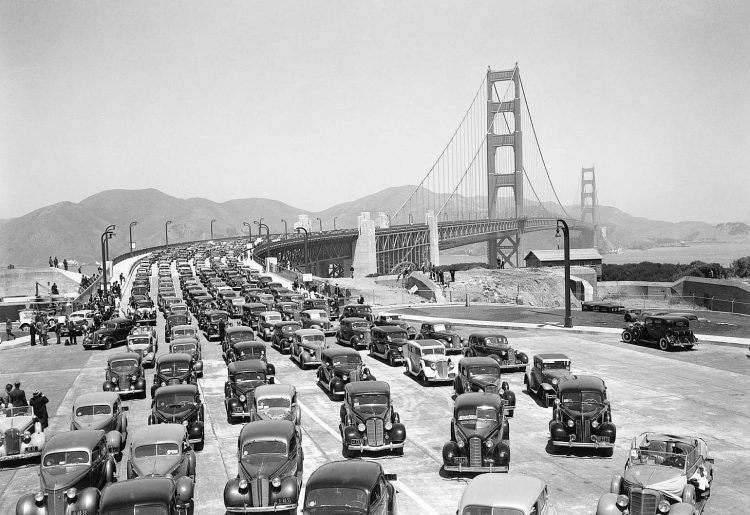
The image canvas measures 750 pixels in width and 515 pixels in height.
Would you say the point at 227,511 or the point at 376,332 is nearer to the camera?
the point at 227,511

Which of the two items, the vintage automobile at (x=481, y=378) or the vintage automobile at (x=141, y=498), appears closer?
the vintage automobile at (x=141, y=498)

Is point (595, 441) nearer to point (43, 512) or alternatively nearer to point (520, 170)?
point (43, 512)

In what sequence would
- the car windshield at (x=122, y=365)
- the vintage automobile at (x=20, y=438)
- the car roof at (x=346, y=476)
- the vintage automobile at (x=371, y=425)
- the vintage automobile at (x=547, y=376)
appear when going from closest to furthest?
the car roof at (x=346, y=476), the vintage automobile at (x=371, y=425), the vintage automobile at (x=20, y=438), the vintage automobile at (x=547, y=376), the car windshield at (x=122, y=365)

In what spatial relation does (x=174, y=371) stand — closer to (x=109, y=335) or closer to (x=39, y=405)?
(x=39, y=405)

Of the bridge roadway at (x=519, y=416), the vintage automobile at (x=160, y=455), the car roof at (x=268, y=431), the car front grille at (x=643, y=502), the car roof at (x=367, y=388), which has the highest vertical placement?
the car roof at (x=367, y=388)

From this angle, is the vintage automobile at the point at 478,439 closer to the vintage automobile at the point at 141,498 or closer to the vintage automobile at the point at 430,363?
the vintage automobile at the point at 141,498

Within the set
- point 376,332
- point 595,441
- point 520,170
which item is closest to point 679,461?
point 595,441

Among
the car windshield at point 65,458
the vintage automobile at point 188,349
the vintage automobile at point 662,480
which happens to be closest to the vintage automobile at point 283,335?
the vintage automobile at point 188,349

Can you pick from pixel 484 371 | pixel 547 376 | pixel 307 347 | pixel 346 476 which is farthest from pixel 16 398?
pixel 547 376

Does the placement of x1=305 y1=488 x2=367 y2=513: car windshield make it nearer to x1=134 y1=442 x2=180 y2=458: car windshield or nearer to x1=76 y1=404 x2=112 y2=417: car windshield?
x1=134 y1=442 x2=180 y2=458: car windshield
